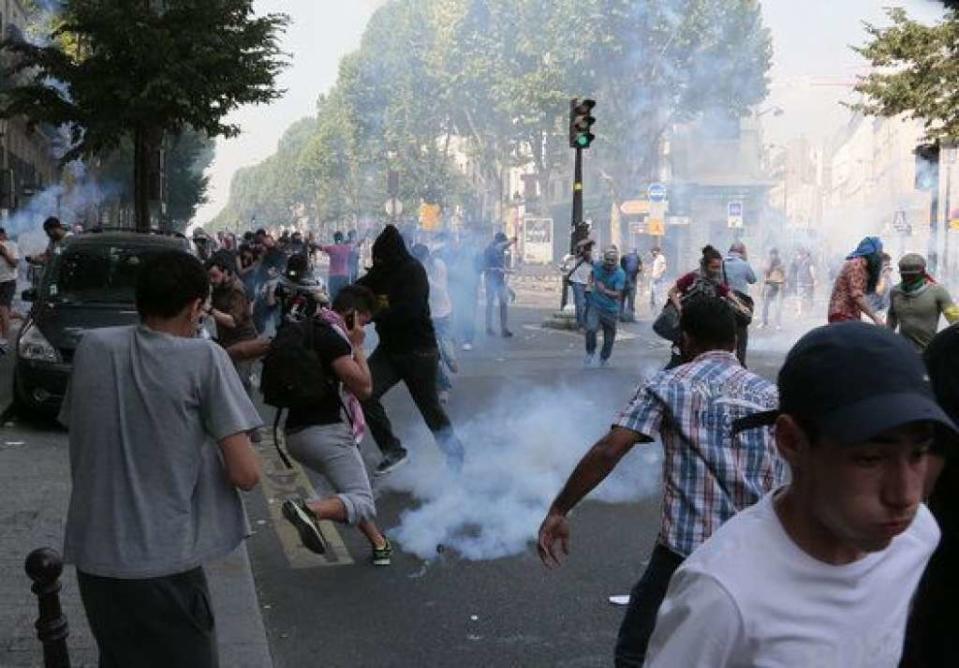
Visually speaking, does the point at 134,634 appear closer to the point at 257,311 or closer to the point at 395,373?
the point at 395,373

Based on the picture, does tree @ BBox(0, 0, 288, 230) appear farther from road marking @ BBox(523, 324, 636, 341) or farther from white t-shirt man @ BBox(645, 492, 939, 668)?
white t-shirt man @ BBox(645, 492, 939, 668)

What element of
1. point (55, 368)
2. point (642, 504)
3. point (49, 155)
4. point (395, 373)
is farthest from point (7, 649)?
point (49, 155)

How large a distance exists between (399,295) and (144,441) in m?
4.56

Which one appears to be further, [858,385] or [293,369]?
[293,369]

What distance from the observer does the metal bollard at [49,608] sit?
314 centimetres

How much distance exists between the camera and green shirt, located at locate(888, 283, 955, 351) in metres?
8.54

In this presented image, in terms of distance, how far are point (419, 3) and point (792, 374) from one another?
69.7 metres

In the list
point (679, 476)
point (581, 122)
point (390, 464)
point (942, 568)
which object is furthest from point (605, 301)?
point (942, 568)

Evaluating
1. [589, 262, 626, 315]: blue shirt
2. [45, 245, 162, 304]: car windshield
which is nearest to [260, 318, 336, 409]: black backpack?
[45, 245, 162, 304]: car windshield

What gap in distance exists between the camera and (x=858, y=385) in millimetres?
1384

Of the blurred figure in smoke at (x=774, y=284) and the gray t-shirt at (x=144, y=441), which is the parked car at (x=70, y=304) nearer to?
the gray t-shirt at (x=144, y=441)

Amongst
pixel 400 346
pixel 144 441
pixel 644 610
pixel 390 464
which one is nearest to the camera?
pixel 144 441

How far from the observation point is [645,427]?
3.20 m

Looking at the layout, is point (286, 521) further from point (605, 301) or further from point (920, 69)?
point (920, 69)
